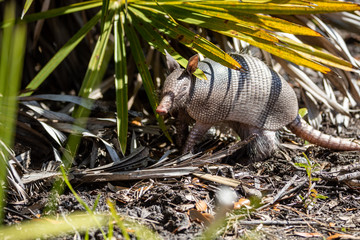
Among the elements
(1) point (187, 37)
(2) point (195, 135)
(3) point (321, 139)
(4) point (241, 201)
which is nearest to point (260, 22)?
(1) point (187, 37)

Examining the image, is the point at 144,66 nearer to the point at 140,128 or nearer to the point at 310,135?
the point at 140,128

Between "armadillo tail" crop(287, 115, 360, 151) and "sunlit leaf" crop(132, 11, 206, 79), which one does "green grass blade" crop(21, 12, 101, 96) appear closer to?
"sunlit leaf" crop(132, 11, 206, 79)

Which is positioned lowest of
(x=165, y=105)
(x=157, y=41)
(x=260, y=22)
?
(x=165, y=105)

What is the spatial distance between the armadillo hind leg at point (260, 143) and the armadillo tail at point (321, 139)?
0.25m

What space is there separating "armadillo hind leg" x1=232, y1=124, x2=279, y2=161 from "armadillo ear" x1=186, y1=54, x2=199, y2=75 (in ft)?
2.74

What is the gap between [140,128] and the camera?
419 centimetres

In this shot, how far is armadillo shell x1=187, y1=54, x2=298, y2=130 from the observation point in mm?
3734

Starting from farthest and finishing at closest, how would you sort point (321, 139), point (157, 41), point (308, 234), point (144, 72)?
1. point (321, 139)
2. point (144, 72)
3. point (157, 41)
4. point (308, 234)

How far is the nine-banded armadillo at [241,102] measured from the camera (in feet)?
12.2

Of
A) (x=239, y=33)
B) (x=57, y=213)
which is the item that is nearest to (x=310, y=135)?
(x=239, y=33)

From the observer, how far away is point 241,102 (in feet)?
12.5

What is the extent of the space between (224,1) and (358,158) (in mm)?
1907

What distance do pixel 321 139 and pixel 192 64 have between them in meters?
1.51

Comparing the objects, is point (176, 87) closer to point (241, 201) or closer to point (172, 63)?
point (172, 63)
